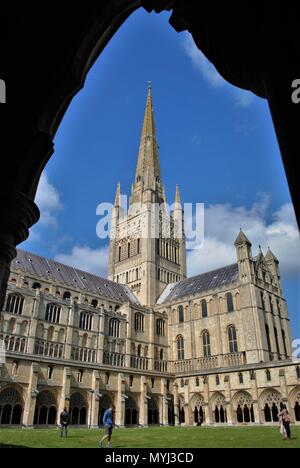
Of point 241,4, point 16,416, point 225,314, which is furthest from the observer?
point 225,314

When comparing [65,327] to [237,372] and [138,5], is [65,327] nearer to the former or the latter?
[237,372]

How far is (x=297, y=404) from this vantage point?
33562 millimetres

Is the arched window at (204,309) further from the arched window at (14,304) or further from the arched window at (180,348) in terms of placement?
the arched window at (14,304)

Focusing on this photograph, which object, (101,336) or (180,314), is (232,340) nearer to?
(180,314)

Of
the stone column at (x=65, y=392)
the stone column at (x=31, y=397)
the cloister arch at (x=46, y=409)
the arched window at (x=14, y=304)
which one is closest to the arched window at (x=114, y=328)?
the stone column at (x=65, y=392)

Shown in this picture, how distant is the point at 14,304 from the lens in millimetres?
34656

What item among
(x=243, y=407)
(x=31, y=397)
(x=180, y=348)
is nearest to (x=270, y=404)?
(x=243, y=407)

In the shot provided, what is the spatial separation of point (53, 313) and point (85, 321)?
174 inches

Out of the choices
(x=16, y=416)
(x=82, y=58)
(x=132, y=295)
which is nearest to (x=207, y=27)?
(x=82, y=58)

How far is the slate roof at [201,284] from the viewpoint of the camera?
159 feet

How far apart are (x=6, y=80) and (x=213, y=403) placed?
139 feet

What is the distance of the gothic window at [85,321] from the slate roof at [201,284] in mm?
14599

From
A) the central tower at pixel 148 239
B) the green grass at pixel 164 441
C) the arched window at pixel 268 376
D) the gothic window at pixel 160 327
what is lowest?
the green grass at pixel 164 441

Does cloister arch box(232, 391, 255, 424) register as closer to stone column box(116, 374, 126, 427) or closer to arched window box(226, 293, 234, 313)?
arched window box(226, 293, 234, 313)
